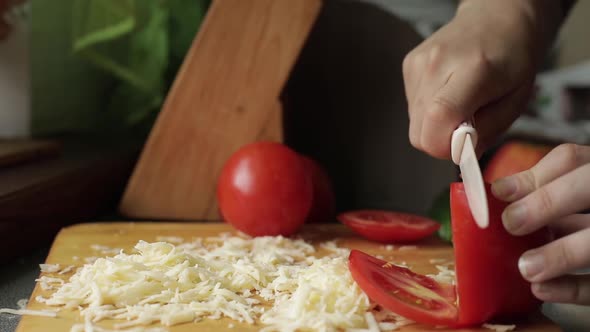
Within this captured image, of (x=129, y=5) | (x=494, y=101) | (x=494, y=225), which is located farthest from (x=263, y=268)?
(x=129, y=5)

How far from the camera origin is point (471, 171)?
777mm

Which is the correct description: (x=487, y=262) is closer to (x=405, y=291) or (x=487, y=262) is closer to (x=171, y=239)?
(x=405, y=291)

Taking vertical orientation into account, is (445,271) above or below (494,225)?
below

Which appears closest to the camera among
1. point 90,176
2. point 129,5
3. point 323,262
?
point 323,262

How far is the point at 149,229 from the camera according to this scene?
1.31 metres

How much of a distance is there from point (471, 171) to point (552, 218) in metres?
0.11

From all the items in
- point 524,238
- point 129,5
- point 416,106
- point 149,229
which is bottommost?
point 149,229

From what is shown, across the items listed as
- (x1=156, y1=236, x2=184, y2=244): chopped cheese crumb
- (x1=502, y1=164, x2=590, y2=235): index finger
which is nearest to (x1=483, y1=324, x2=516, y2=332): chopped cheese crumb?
(x1=502, y1=164, x2=590, y2=235): index finger

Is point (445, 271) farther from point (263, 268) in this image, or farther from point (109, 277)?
point (109, 277)

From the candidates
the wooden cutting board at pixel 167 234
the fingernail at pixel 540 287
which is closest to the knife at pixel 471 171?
the fingernail at pixel 540 287

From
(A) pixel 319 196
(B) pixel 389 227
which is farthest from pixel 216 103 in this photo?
(B) pixel 389 227

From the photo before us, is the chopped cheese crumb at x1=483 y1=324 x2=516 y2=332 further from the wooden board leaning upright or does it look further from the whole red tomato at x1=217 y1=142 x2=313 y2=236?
the wooden board leaning upright

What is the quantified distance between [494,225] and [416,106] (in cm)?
31

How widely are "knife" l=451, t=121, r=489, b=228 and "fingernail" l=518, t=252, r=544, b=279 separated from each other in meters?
0.07
